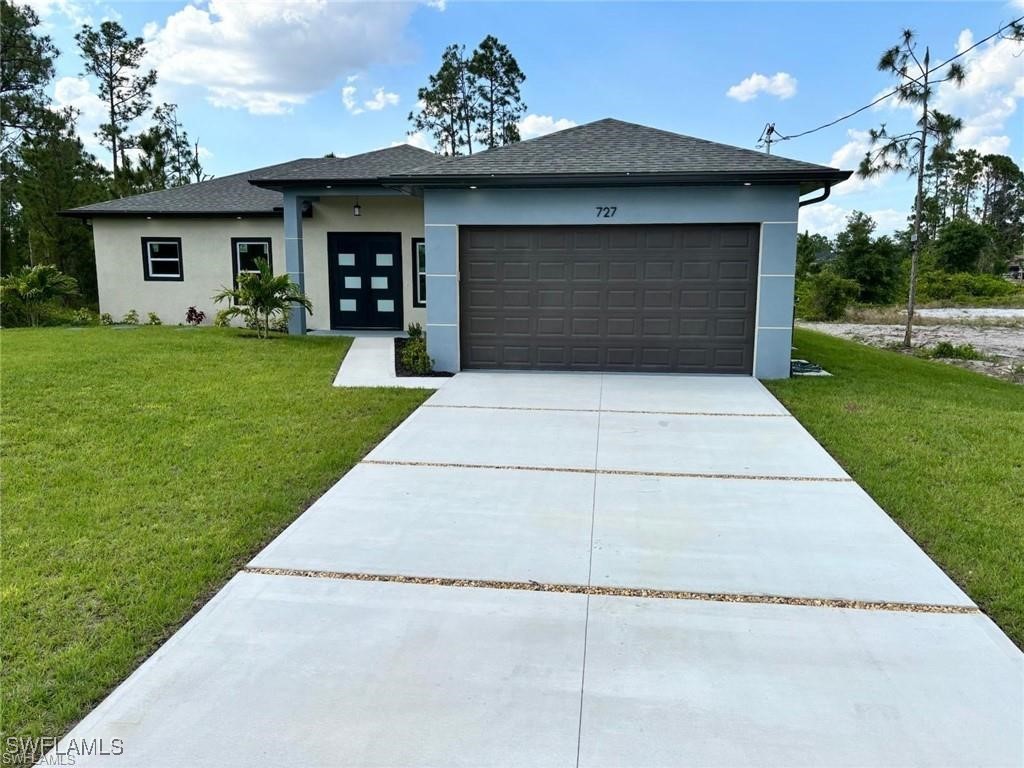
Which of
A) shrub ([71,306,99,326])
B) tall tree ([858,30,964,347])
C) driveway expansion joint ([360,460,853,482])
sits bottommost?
driveway expansion joint ([360,460,853,482])

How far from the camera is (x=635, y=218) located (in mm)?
9734

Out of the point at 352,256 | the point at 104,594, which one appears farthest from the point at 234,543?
the point at 352,256

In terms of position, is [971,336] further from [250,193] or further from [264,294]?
[250,193]

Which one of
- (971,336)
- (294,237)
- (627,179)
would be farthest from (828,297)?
(294,237)

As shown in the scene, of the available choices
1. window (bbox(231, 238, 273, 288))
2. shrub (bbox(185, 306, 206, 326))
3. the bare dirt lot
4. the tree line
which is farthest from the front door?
the bare dirt lot

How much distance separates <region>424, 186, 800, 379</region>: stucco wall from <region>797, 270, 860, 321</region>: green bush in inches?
870

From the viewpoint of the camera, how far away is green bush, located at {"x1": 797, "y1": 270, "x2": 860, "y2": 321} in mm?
29734

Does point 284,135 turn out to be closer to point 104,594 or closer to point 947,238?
point 104,594

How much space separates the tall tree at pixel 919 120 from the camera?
46.2 ft

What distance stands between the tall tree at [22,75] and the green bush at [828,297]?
3108 cm

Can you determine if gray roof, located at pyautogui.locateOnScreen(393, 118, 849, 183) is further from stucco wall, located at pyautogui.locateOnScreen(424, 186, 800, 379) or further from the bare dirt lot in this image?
the bare dirt lot

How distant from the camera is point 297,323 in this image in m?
13.9

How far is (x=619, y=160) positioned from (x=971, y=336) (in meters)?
16.9

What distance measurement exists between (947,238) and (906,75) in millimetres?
35707
